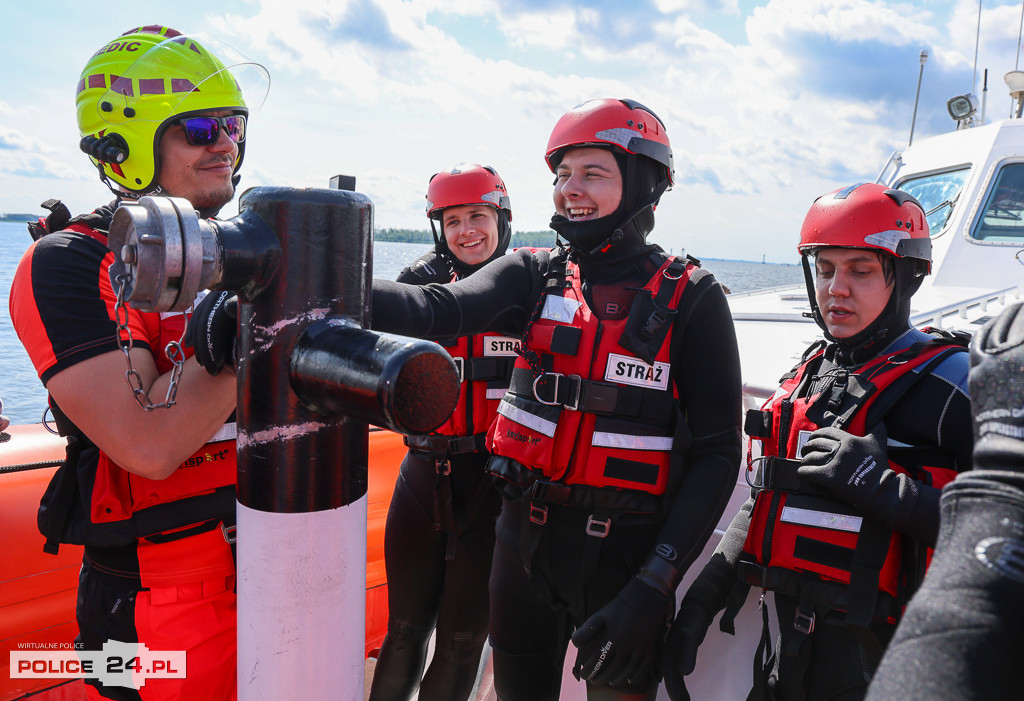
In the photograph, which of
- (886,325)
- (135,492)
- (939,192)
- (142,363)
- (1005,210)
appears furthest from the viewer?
(939,192)

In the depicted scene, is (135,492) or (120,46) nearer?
(135,492)

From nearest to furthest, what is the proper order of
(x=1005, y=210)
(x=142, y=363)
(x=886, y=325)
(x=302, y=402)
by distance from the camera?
1. (x=302, y=402)
2. (x=142, y=363)
3. (x=886, y=325)
4. (x=1005, y=210)

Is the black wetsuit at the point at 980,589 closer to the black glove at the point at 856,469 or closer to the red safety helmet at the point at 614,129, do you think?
the black glove at the point at 856,469

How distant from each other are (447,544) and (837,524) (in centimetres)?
158

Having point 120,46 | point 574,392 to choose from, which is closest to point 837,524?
point 574,392

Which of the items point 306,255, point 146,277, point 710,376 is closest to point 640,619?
point 710,376

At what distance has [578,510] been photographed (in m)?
2.17

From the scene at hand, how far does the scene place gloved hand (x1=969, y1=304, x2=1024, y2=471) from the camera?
0.70 meters

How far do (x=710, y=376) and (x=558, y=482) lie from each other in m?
0.55

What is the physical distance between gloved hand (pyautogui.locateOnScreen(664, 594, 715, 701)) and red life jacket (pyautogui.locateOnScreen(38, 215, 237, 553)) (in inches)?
50.2

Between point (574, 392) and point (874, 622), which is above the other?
point (574, 392)

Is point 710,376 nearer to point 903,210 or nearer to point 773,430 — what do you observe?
point 773,430

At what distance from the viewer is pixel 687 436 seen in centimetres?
211

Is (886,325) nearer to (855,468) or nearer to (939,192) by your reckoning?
(855,468)
